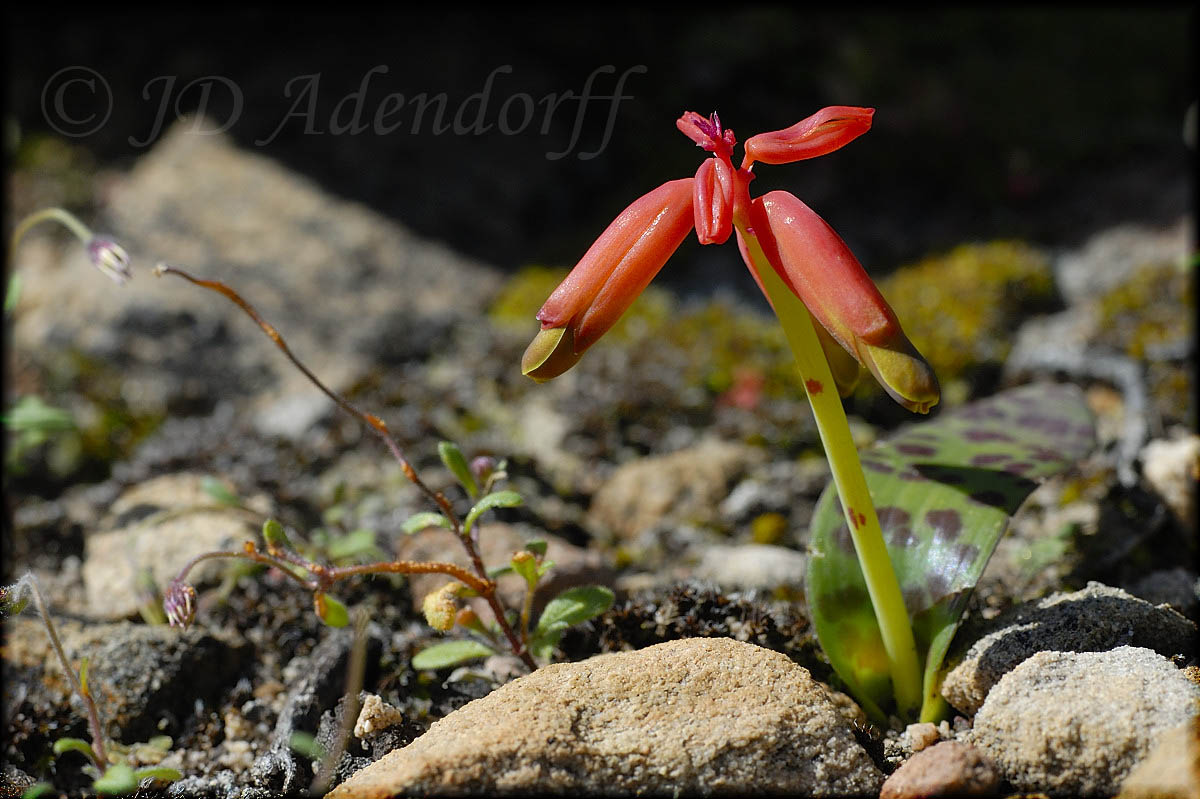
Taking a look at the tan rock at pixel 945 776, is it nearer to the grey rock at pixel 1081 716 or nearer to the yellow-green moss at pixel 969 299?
the grey rock at pixel 1081 716

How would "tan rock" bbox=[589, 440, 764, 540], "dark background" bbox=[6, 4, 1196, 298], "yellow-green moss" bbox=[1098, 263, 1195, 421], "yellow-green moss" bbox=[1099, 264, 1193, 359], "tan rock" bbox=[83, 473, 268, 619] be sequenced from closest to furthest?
"tan rock" bbox=[83, 473, 268, 619] → "tan rock" bbox=[589, 440, 764, 540] → "yellow-green moss" bbox=[1098, 263, 1195, 421] → "yellow-green moss" bbox=[1099, 264, 1193, 359] → "dark background" bbox=[6, 4, 1196, 298]

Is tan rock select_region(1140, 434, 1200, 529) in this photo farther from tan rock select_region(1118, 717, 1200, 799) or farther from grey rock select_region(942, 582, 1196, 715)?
tan rock select_region(1118, 717, 1200, 799)

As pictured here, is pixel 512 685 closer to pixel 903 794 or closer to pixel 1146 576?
pixel 903 794

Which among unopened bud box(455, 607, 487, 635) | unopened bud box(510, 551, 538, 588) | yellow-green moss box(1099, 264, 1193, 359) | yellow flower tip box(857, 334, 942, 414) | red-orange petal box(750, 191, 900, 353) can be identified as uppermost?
yellow-green moss box(1099, 264, 1193, 359)

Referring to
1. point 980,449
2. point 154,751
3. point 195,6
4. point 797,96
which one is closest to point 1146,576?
point 980,449

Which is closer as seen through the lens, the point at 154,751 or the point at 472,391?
the point at 154,751

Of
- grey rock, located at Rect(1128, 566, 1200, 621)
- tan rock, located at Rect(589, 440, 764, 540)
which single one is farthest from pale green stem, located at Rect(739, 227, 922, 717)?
tan rock, located at Rect(589, 440, 764, 540)

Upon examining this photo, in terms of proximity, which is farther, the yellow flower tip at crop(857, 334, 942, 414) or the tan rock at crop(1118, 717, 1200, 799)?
the yellow flower tip at crop(857, 334, 942, 414)

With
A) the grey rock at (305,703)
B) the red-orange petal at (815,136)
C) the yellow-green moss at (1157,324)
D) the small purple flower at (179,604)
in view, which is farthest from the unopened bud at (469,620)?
the yellow-green moss at (1157,324)
